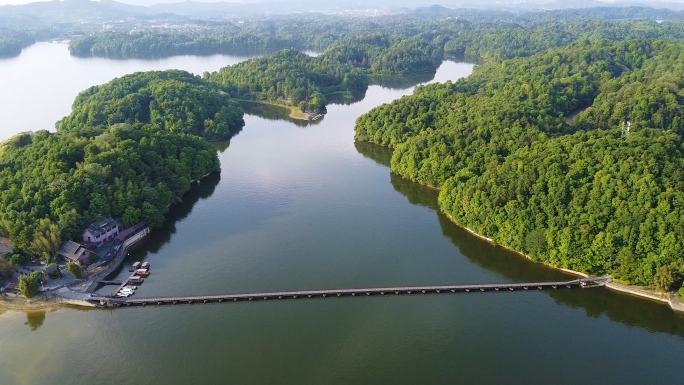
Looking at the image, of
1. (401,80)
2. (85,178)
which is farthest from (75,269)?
(401,80)

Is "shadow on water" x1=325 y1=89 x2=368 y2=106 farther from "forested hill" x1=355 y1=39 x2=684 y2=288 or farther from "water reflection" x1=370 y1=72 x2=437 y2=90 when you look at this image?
"forested hill" x1=355 y1=39 x2=684 y2=288

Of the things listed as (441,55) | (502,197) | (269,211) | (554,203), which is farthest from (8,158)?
(441,55)

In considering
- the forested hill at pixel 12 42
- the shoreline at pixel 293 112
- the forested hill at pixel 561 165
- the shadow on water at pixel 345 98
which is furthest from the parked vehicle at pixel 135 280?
the forested hill at pixel 12 42

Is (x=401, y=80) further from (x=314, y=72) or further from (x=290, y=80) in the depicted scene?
(x=290, y=80)

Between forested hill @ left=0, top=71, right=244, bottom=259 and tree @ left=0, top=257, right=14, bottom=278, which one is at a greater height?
forested hill @ left=0, top=71, right=244, bottom=259

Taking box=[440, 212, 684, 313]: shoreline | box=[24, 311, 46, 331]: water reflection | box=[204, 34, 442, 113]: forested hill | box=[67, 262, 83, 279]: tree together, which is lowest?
box=[24, 311, 46, 331]: water reflection

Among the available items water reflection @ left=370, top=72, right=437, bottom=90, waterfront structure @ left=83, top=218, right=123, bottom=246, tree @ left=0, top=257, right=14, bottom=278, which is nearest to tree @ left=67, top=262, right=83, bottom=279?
tree @ left=0, top=257, right=14, bottom=278
